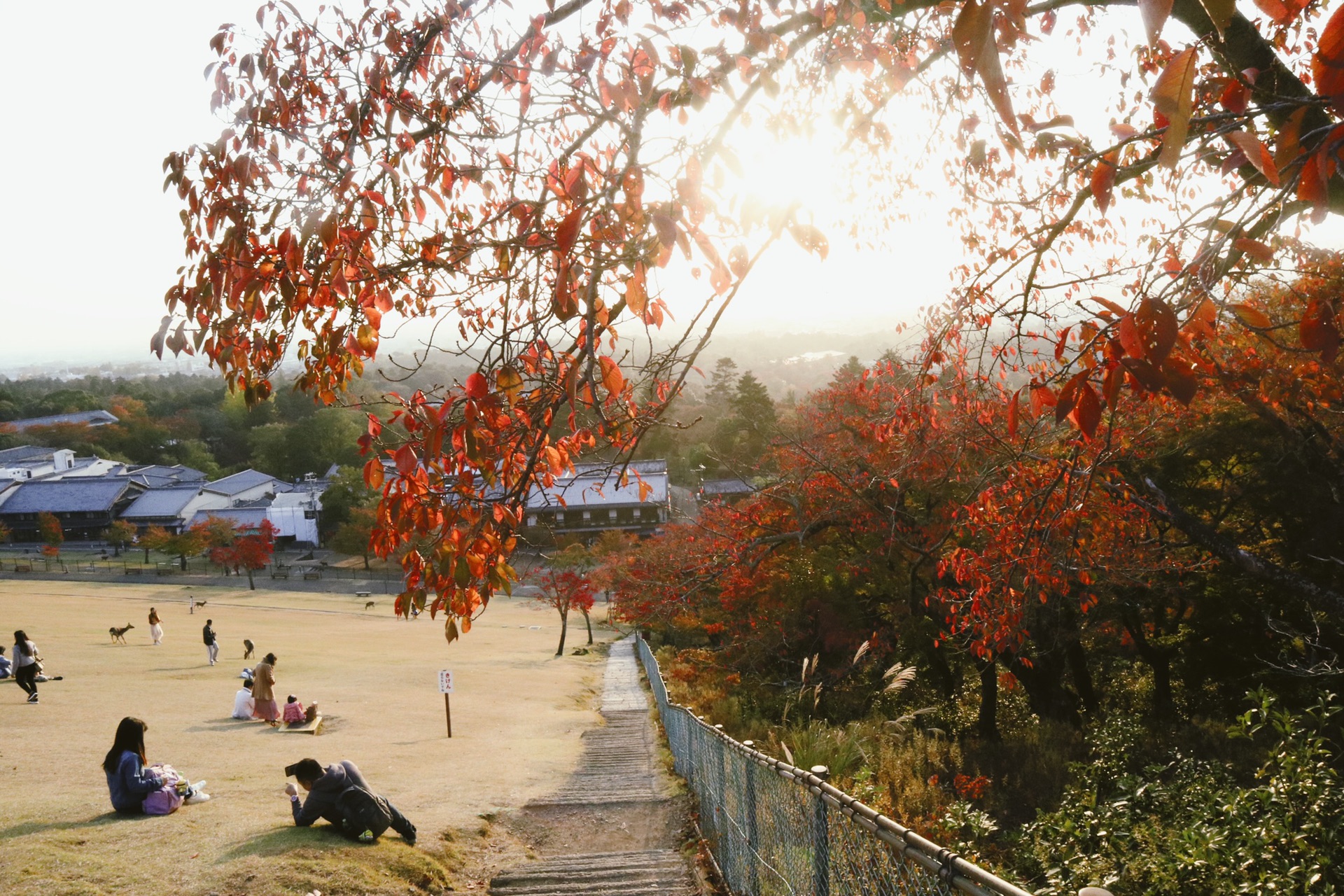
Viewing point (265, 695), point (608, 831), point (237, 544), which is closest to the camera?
point (608, 831)

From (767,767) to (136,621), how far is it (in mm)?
32203

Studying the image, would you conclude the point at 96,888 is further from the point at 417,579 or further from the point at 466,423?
the point at 466,423

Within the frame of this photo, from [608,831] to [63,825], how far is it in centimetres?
463

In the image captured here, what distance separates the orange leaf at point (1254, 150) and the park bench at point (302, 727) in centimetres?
1440

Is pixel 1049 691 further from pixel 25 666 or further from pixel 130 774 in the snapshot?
pixel 25 666

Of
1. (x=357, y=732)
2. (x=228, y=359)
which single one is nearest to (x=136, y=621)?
(x=357, y=732)

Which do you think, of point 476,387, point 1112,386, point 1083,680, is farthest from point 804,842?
point 1083,680

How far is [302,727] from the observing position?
13859mm

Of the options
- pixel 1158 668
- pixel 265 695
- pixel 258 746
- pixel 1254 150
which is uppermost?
pixel 1254 150

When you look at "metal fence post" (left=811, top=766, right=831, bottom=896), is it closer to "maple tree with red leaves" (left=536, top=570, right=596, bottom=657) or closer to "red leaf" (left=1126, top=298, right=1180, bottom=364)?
"red leaf" (left=1126, top=298, right=1180, bottom=364)

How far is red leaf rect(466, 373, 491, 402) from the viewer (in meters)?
2.95

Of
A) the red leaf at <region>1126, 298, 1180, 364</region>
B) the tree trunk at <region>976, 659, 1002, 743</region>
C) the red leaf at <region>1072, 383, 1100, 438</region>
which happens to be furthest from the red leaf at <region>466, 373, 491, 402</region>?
the tree trunk at <region>976, 659, 1002, 743</region>

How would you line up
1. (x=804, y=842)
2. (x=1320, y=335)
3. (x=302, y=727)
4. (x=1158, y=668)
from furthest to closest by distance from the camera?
(x=302, y=727) < (x=1158, y=668) < (x=804, y=842) < (x=1320, y=335)

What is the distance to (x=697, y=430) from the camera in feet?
181
